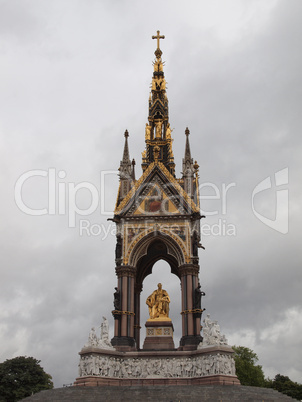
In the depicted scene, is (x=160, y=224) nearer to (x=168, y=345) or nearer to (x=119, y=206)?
(x=119, y=206)

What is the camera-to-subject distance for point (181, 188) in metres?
30.2

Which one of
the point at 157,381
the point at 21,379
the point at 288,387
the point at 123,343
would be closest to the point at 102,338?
the point at 123,343

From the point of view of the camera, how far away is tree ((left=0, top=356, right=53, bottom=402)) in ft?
142

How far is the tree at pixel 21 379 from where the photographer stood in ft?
142

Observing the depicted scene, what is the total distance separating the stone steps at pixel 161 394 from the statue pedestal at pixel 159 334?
17.3ft

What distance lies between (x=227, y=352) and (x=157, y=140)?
14662 mm

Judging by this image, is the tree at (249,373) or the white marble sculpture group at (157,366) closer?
the white marble sculpture group at (157,366)

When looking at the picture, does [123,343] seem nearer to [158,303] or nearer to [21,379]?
[158,303]

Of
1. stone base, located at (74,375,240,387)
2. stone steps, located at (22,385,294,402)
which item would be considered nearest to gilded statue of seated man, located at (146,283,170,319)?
stone base, located at (74,375,240,387)

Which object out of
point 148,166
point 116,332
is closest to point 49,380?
→ point 116,332

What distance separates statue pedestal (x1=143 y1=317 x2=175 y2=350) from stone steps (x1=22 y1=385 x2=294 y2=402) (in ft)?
17.3

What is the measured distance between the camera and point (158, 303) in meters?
29.0

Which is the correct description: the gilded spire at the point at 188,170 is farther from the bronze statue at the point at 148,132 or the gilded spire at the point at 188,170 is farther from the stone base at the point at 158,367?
the stone base at the point at 158,367

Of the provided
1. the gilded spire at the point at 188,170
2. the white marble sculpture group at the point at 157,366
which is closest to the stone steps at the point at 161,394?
the white marble sculpture group at the point at 157,366
